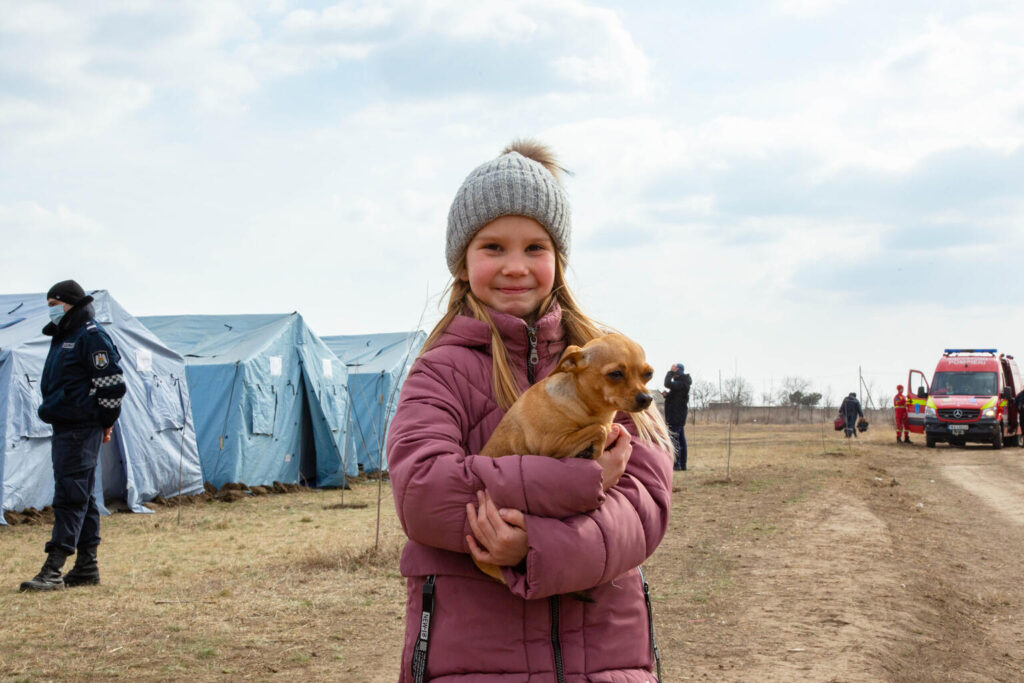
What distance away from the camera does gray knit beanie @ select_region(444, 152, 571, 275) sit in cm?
243

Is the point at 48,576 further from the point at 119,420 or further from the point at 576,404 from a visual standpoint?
the point at 576,404

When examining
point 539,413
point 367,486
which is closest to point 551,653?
point 539,413

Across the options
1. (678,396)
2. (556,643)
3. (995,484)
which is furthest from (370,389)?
(556,643)

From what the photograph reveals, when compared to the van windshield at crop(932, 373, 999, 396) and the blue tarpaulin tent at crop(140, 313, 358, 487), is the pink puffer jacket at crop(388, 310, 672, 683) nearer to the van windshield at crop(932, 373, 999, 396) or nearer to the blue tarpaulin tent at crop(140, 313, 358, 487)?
the blue tarpaulin tent at crop(140, 313, 358, 487)

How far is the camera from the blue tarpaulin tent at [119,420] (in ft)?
38.6

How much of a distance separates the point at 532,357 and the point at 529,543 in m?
0.64

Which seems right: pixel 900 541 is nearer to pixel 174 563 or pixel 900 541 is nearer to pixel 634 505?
pixel 174 563

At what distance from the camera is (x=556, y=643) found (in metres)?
2.03

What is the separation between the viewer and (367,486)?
1888cm

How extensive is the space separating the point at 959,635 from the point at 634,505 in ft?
17.6

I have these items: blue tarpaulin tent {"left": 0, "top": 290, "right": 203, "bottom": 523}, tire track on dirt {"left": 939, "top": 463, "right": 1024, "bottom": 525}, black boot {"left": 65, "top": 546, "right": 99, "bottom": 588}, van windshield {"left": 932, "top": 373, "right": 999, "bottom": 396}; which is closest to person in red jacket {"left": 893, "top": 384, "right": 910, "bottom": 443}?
van windshield {"left": 932, "top": 373, "right": 999, "bottom": 396}

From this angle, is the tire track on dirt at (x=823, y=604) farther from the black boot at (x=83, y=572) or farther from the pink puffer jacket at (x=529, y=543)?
the black boot at (x=83, y=572)

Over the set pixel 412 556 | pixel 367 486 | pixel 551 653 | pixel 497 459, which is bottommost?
pixel 367 486

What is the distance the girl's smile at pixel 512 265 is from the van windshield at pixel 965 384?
26.8 meters
